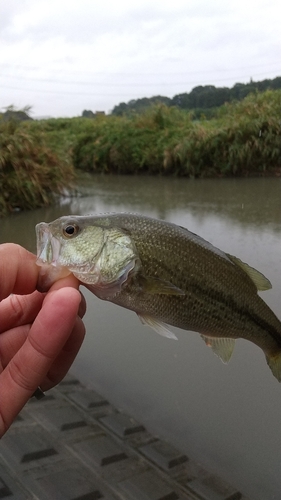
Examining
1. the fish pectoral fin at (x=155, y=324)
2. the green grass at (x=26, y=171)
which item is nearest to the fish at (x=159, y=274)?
the fish pectoral fin at (x=155, y=324)

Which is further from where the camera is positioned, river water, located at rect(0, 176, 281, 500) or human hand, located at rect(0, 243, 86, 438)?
river water, located at rect(0, 176, 281, 500)

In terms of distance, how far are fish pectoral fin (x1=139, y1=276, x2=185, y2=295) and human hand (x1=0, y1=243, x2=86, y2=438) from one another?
0.72ft

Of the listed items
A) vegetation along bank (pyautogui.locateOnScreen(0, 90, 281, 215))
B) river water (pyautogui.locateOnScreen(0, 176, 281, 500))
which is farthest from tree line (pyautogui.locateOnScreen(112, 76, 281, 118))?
river water (pyautogui.locateOnScreen(0, 176, 281, 500))

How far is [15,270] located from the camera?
1442 mm

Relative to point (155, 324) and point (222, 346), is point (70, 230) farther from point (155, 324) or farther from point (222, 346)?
point (222, 346)

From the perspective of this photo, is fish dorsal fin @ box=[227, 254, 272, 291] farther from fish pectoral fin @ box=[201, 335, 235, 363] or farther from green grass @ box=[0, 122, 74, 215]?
green grass @ box=[0, 122, 74, 215]

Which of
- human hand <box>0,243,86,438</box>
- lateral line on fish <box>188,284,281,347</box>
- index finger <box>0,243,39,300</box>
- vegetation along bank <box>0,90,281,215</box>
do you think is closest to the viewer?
human hand <box>0,243,86,438</box>

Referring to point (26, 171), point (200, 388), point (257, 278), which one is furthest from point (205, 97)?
point (257, 278)

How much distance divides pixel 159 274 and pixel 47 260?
37 cm

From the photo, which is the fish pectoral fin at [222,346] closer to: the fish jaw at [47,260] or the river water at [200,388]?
the fish jaw at [47,260]

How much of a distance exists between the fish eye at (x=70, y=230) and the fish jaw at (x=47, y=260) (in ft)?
0.13

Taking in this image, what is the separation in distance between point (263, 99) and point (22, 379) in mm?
15754

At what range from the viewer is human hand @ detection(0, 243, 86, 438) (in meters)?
1.26

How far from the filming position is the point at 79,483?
2143mm
